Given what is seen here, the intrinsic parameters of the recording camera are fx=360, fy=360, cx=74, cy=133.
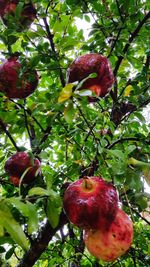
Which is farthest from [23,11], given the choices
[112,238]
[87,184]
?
[112,238]

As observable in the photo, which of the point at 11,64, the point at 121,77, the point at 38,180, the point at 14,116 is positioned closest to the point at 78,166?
the point at 38,180

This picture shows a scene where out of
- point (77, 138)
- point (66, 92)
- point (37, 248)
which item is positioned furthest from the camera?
point (77, 138)

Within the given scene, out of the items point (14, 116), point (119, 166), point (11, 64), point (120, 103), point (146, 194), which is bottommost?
point (146, 194)

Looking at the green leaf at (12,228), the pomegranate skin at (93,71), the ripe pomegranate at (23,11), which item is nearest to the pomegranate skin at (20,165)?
the pomegranate skin at (93,71)

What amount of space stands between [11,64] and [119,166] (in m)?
0.54

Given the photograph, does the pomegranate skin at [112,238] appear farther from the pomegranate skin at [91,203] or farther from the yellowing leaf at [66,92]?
the yellowing leaf at [66,92]

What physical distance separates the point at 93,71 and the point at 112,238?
472mm

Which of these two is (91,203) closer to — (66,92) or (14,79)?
(66,92)

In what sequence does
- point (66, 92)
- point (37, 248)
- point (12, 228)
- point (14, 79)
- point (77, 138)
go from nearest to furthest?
point (12, 228) < point (66, 92) < point (14, 79) < point (37, 248) < point (77, 138)

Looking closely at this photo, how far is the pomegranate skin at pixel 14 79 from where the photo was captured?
1205mm

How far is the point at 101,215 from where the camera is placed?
842mm

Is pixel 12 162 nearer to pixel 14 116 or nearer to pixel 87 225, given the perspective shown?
pixel 14 116

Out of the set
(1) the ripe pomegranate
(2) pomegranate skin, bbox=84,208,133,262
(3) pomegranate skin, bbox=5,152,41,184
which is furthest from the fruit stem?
(1) the ripe pomegranate

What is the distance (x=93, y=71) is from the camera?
3.46ft
